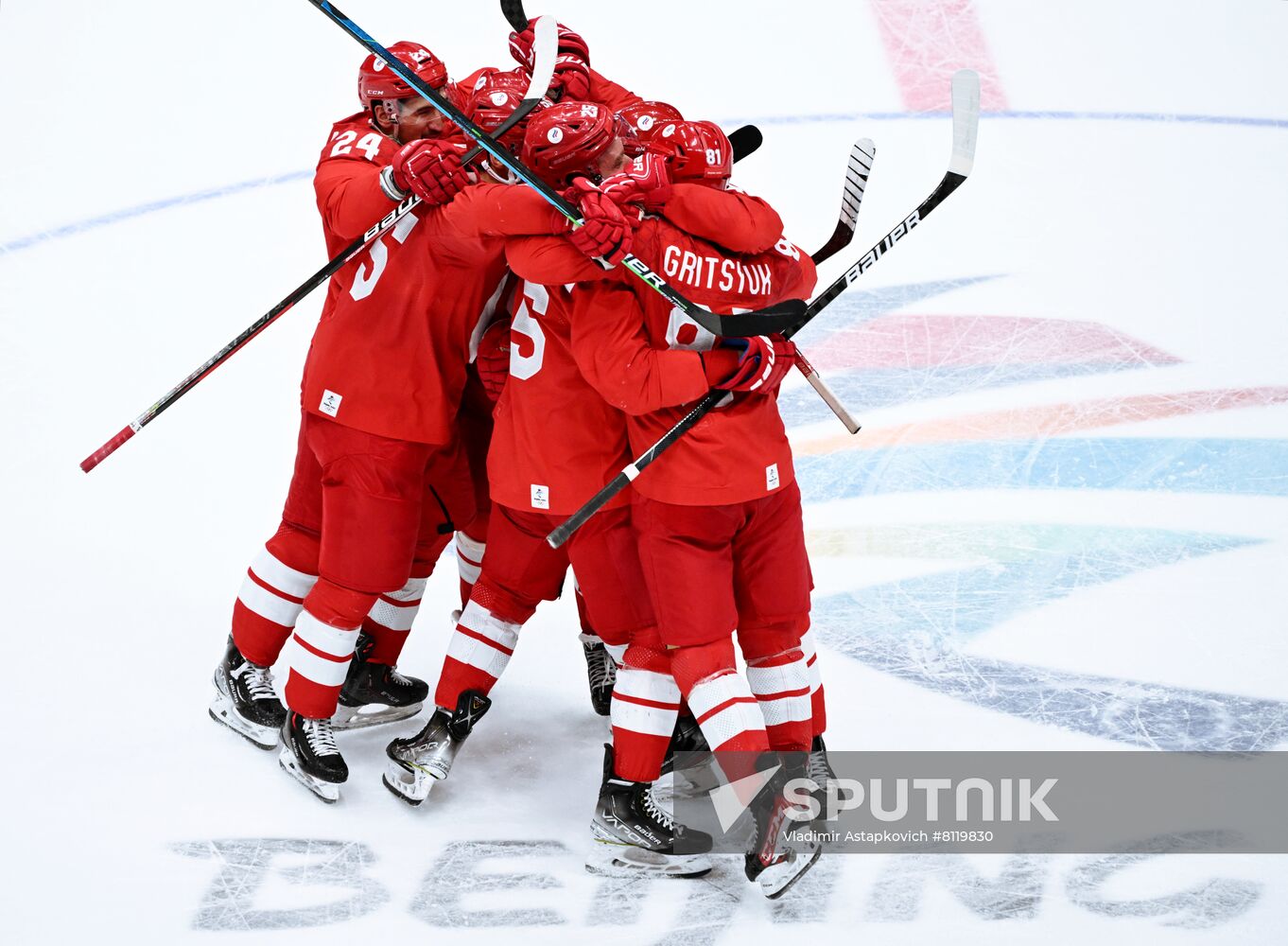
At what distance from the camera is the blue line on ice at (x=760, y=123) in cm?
518

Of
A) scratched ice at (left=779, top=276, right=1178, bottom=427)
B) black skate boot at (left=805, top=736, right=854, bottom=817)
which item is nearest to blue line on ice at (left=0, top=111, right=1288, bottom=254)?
scratched ice at (left=779, top=276, right=1178, bottom=427)

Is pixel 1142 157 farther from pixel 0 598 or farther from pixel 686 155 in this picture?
pixel 0 598

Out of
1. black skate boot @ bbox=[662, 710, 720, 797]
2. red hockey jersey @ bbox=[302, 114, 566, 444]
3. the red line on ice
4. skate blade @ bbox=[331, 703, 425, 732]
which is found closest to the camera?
red hockey jersey @ bbox=[302, 114, 566, 444]

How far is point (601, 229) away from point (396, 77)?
70cm

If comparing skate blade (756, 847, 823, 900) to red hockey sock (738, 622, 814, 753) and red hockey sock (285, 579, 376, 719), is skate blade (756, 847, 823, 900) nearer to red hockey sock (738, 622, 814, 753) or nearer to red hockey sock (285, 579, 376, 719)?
red hockey sock (738, 622, 814, 753)

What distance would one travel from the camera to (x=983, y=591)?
12.8 feet

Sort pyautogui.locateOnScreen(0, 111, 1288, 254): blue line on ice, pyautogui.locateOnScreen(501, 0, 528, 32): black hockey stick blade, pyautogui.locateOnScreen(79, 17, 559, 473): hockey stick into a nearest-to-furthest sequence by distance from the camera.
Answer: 1. pyautogui.locateOnScreen(79, 17, 559, 473): hockey stick
2. pyautogui.locateOnScreen(501, 0, 528, 32): black hockey stick blade
3. pyautogui.locateOnScreen(0, 111, 1288, 254): blue line on ice

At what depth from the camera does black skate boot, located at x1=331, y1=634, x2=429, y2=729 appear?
3598mm

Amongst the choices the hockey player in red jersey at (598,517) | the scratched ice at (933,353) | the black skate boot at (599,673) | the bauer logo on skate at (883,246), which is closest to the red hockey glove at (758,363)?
the hockey player in red jersey at (598,517)

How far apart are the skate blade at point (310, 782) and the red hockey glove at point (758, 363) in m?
1.18

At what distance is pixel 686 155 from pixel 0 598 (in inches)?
83.9

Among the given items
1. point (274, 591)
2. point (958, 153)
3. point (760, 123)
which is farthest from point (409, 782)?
point (760, 123)

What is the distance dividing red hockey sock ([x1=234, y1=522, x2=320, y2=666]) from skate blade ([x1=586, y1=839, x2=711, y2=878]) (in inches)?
35.9

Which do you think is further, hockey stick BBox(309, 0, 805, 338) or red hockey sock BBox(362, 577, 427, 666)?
red hockey sock BBox(362, 577, 427, 666)
